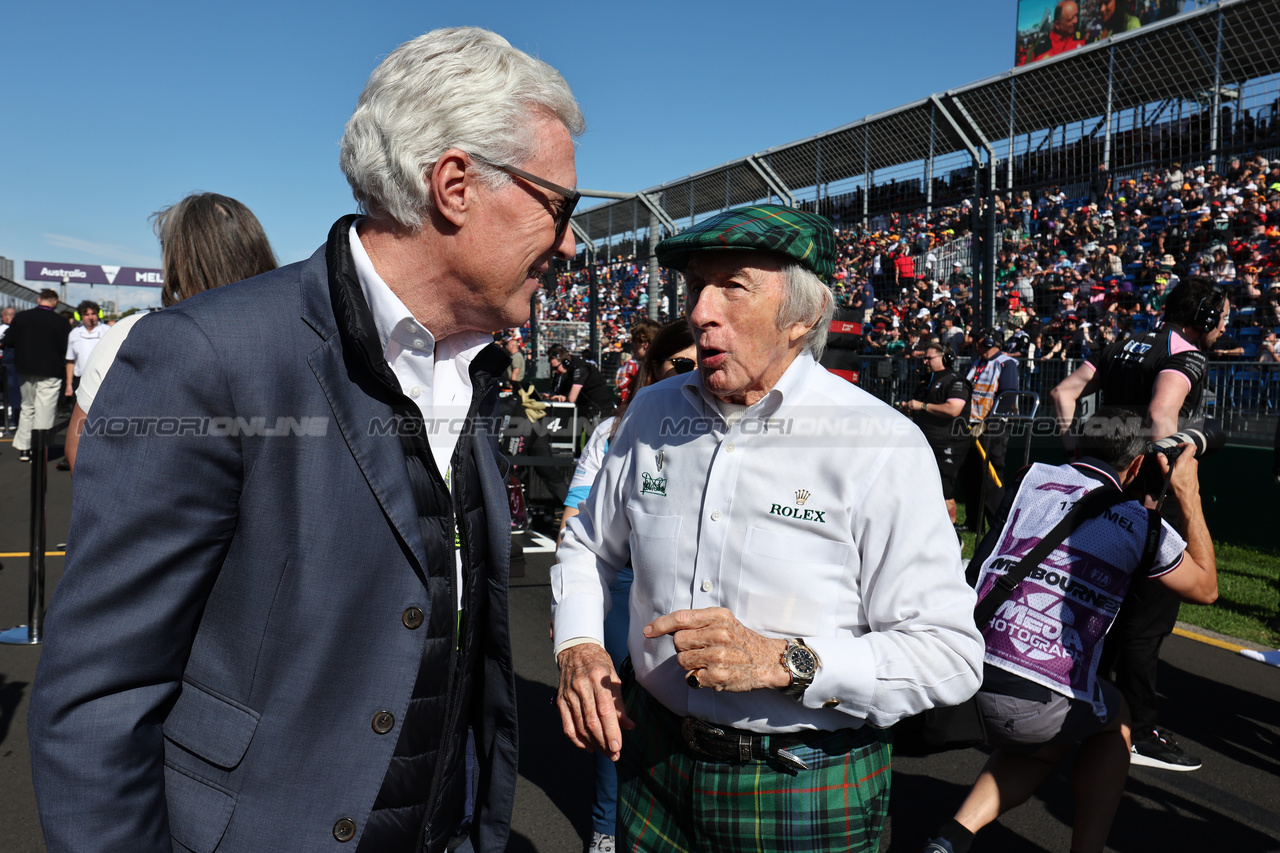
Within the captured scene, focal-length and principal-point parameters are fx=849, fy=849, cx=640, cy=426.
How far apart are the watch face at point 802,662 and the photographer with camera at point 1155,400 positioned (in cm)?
205

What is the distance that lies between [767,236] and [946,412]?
303 inches

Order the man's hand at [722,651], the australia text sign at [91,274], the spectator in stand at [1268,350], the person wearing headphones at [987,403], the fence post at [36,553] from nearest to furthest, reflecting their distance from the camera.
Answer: the man's hand at [722,651] → the fence post at [36,553] → the spectator in stand at [1268,350] → the person wearing headphones at [987,403] → the australia text sign at [91,274]

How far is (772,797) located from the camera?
167cm

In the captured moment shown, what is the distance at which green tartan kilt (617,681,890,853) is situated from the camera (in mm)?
1666

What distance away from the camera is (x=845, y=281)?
12344mm

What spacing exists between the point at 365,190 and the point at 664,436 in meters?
0.88

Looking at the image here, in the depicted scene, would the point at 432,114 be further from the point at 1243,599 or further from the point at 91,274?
the point at 91,274

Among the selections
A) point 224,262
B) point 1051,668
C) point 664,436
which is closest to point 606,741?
point 664,436

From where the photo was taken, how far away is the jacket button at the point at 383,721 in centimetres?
122

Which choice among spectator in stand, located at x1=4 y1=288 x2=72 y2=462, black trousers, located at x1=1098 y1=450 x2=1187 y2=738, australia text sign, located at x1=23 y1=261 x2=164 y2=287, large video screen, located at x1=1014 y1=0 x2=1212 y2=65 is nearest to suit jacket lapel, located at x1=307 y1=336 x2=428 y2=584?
black trousers, located at x1=1098 y1=450 x2=1187 y2=738

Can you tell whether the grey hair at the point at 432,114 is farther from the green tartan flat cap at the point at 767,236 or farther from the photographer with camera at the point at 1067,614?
the photographer with camera at the point at 1067,614

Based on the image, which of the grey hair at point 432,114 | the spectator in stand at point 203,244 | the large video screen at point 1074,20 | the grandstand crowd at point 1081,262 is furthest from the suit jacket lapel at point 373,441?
the large video screen at point 1074,20

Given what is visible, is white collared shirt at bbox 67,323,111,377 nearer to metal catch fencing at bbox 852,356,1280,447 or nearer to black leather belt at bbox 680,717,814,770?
metal catch fencing at bbox 852,356,1280,447

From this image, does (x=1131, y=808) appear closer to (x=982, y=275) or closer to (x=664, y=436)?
(x=664, y=436)
